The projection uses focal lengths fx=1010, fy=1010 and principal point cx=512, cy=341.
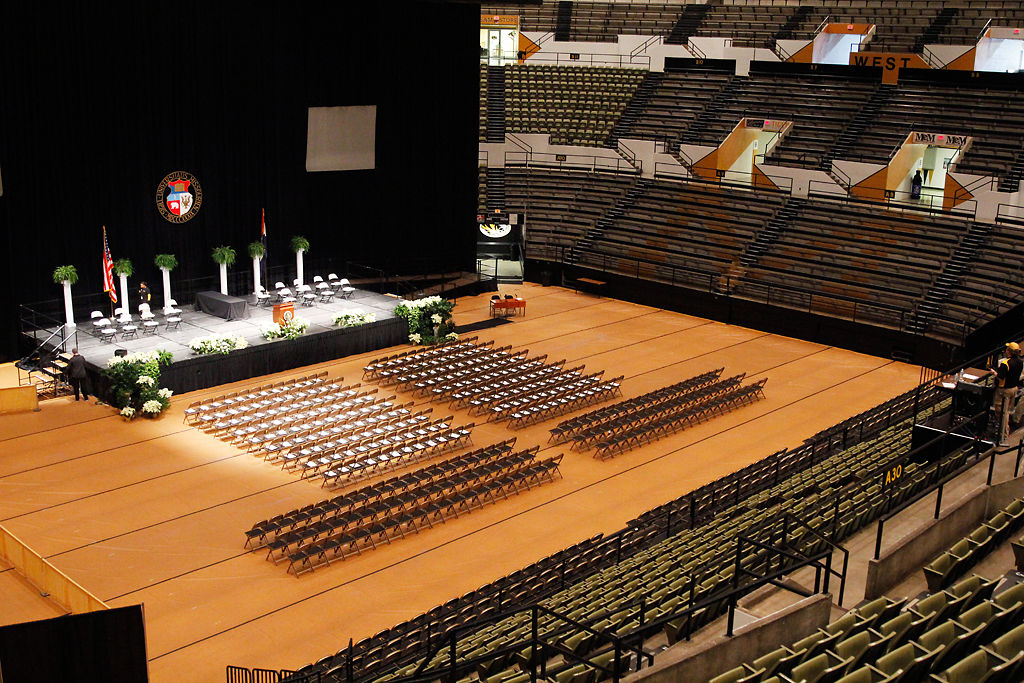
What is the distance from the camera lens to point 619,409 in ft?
73.4

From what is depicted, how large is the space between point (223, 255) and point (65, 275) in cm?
459

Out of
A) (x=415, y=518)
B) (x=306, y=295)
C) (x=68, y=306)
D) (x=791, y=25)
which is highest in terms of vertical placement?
(x=791, y=25)

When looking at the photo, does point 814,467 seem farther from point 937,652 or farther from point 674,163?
point 674,163

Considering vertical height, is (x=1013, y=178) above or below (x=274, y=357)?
above

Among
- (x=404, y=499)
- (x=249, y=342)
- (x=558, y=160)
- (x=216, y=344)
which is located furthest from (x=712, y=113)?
(x=404, y=499)

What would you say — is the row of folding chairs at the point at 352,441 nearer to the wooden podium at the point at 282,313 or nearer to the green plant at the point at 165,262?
the wooden podium at the point at 282,313

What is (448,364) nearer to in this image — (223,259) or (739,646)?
(223,259)

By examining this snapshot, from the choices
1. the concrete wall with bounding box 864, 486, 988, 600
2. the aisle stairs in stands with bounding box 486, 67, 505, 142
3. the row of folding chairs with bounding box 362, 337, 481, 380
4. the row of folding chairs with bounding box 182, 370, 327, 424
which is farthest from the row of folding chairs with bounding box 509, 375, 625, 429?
the aisle stairs in stands with bounding box 486, 67, 505, 142

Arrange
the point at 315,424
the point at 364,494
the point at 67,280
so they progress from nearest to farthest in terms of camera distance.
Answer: the point at 364,494
the point at 315,424
the point at 67,280

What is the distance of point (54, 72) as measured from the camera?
2475cm

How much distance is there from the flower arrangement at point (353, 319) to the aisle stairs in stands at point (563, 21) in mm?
19553

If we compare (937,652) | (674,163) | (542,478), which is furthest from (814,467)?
(674,163)

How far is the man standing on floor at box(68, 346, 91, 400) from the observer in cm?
2252

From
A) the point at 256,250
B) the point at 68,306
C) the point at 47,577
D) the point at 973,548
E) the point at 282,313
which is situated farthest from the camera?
the point at 256,250
